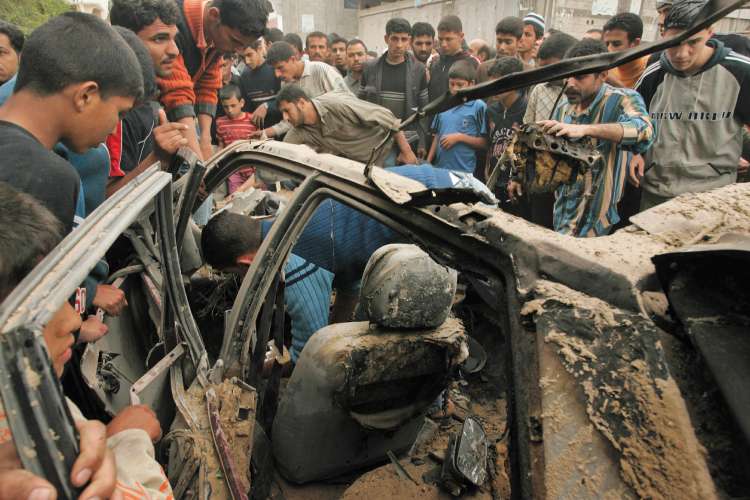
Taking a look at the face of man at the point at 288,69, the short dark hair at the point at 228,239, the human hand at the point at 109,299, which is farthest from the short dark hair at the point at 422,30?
the human hand at the point at 109,299

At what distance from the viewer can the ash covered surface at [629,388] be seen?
83cm

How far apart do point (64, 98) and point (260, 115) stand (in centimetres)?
434

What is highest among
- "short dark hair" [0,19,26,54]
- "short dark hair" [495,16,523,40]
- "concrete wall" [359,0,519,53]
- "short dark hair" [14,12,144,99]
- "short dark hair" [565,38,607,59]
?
"concrete wall" [359,0,519,53]

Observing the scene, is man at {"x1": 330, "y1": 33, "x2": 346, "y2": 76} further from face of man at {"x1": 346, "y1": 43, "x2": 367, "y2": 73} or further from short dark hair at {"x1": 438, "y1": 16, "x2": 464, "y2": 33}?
short dark hair at {"x1": 438, "y1": 16, "x2": 464, "y2": 33}

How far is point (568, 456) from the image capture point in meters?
0.90

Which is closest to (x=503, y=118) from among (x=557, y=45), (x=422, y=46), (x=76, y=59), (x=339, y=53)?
(x=557, y=45)

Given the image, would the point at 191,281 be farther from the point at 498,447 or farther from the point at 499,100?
the point at 499,100

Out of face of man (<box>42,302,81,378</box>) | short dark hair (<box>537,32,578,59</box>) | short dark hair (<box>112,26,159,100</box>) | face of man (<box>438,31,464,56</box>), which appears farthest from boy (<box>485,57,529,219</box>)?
face of man (<box>42,302,81,378</box>)

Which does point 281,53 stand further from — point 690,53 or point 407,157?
point 690,53

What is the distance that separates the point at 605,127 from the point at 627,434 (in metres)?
2.19

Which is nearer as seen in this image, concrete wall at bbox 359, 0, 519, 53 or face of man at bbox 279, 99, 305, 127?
face of man at bbox 279, 99, 305, 127

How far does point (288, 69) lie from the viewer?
5793mm

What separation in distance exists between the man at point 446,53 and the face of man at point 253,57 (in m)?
2.31

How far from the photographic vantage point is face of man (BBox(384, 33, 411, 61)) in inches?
215
